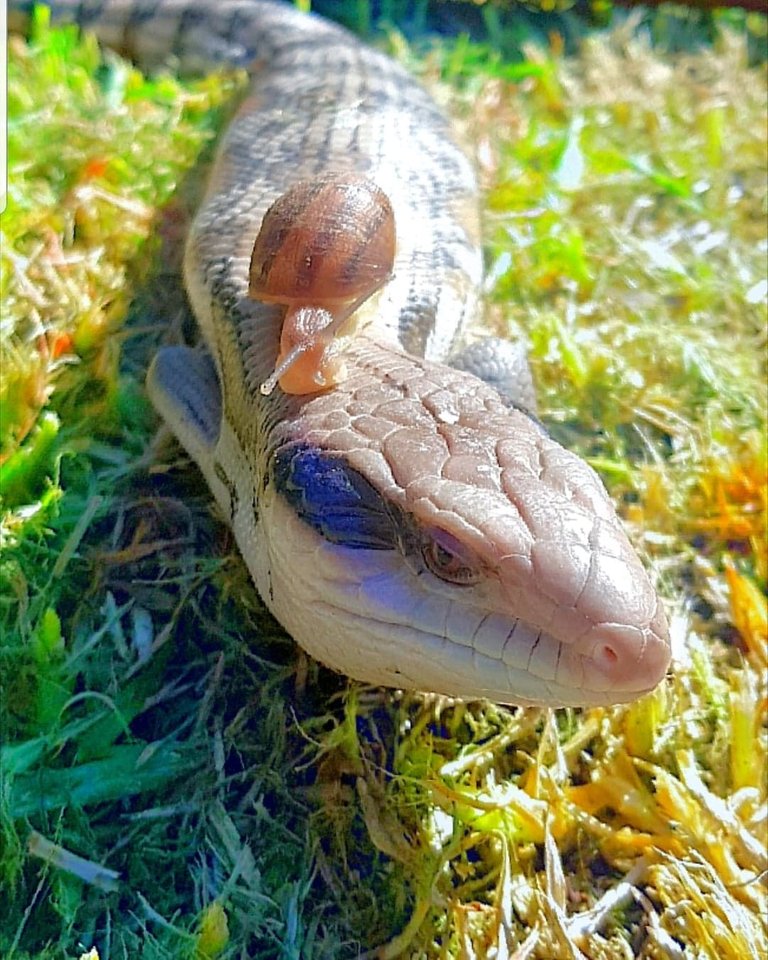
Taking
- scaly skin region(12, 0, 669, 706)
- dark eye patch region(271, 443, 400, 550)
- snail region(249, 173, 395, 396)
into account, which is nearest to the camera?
scaly skin region(12, 0, 669, 706)

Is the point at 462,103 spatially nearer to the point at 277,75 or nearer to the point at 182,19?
the point at 277,75

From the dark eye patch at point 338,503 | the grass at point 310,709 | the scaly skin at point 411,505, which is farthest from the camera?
the grass at point 310,709

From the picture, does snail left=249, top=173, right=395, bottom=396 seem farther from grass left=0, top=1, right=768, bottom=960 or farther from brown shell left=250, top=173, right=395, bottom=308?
grass left=0, top=1, right=768, bottom=960

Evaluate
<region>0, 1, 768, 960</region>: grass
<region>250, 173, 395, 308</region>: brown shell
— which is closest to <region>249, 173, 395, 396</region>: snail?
<region>250, 173, 395, 308</region>: brown shell

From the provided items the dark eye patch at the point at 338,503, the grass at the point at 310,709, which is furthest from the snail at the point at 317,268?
the grass at the point at 310,709

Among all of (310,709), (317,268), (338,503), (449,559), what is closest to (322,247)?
(317,268)

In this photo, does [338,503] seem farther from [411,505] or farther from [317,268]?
[317,268]

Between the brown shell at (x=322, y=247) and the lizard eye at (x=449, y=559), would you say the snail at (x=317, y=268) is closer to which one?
the brown shell at (x=322, y=247)
